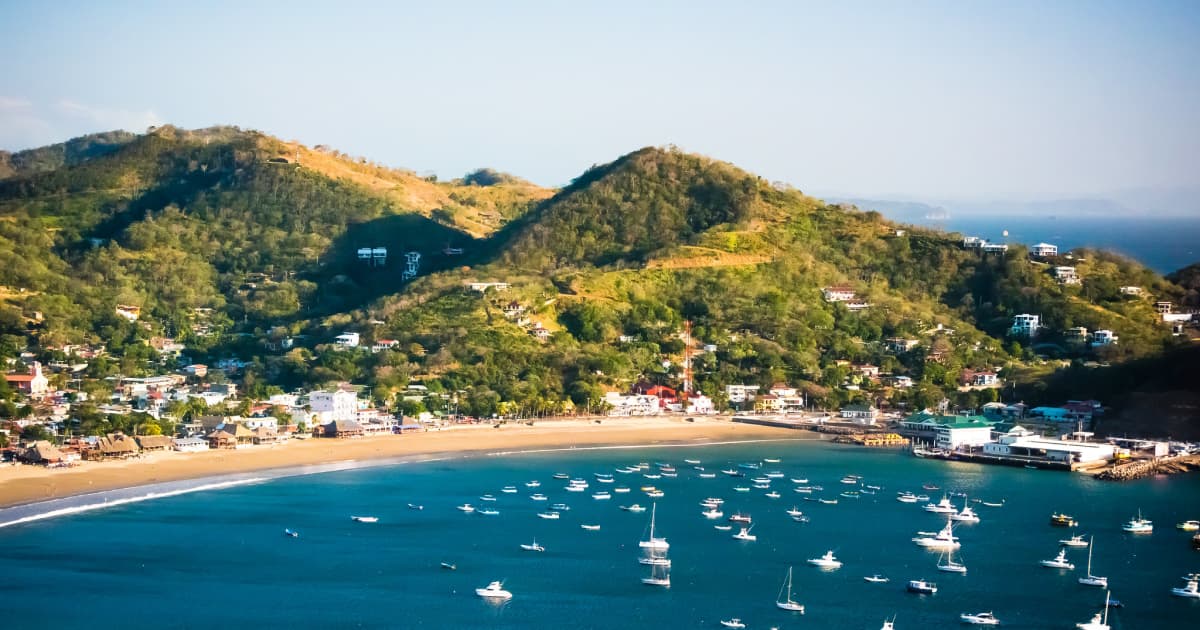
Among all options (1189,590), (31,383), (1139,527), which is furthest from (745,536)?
(31,383)

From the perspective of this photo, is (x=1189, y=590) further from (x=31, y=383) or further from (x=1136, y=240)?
(x=1136, y=240)

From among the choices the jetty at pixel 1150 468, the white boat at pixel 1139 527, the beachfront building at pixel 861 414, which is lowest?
the white boat at pixel 1139 527

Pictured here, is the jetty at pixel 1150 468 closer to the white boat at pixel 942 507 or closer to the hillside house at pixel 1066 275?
the white boat at pixel 942 507

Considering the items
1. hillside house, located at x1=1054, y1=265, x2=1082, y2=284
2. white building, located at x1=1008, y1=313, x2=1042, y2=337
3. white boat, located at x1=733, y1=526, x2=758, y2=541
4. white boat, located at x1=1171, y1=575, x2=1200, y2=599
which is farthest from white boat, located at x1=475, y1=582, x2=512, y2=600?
hillside house, located at x1=1054, y1=265, x2=1082, y2=284

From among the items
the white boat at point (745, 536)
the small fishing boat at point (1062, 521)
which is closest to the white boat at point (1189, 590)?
the small fishing boat at point (1062, 521)

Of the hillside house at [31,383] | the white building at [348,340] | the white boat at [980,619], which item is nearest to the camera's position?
the white boat at [980,619]

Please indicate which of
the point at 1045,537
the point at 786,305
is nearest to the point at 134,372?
the point at 786,305
